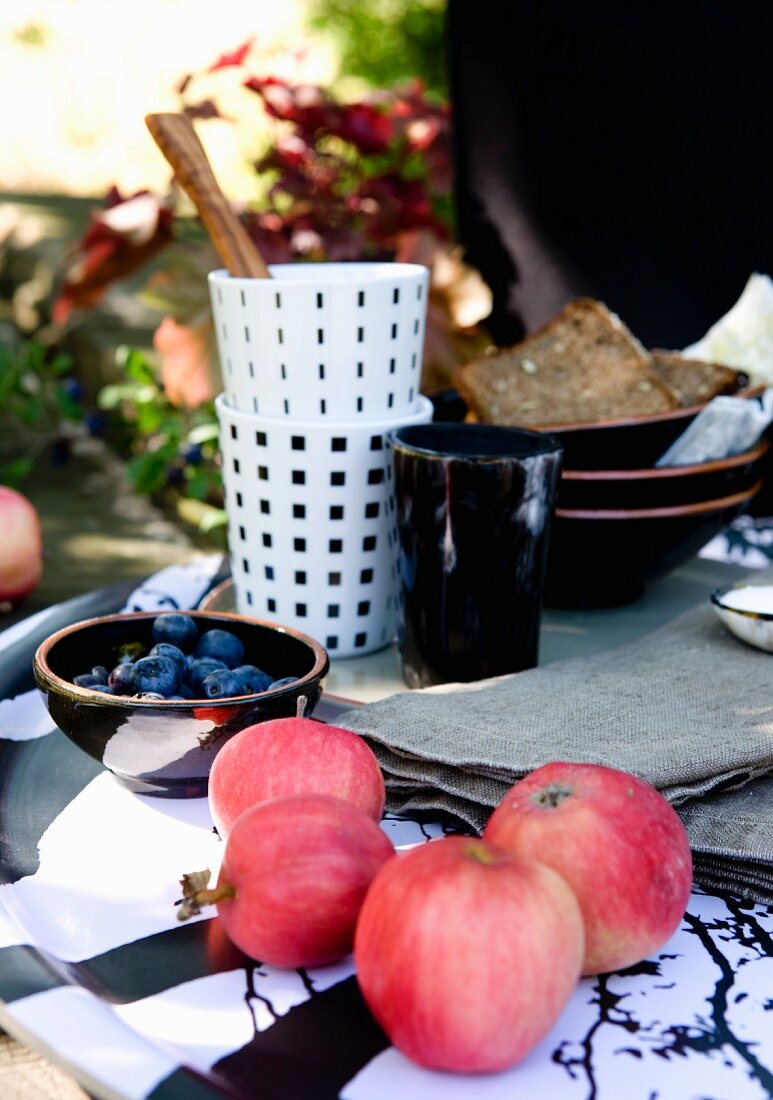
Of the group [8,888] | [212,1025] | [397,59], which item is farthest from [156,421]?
[397,59]

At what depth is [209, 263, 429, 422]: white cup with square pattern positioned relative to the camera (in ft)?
3.16

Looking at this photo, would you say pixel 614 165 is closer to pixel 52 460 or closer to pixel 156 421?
pixel 156 421

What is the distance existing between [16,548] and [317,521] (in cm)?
65

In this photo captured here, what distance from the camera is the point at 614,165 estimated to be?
1798 millimetres

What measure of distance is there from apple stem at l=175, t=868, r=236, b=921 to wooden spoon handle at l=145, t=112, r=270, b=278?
0.60 m

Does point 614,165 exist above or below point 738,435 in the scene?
above

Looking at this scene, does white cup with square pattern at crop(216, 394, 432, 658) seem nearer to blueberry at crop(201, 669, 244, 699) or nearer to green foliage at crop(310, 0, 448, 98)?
blueberry at crop(201, 669, 244, 699)

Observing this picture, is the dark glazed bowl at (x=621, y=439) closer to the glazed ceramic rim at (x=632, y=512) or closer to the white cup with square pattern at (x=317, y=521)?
the glazed ceramic rim at (x=632, y=512)

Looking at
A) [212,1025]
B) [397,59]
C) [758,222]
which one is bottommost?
[212,1025]

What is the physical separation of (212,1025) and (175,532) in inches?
61.5

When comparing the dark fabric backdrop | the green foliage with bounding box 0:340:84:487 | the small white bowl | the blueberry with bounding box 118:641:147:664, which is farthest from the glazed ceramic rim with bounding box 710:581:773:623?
the green foliage with bounding box 0:340:84:487

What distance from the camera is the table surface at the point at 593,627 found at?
101cm

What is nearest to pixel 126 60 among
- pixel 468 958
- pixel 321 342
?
pixel 321 342

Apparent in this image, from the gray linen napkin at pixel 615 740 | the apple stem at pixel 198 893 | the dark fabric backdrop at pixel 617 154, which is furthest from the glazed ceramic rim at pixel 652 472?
the dark fabric backdrop at pixel 617 154
